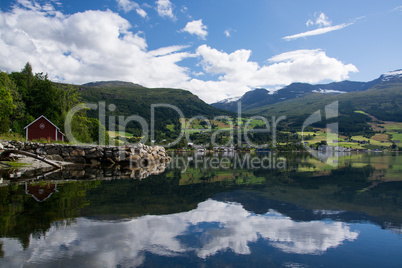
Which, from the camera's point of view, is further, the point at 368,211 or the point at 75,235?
the point at 368,211

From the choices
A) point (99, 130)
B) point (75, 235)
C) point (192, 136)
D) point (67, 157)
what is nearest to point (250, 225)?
point (75, 235)

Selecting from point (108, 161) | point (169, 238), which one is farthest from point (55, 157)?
point (169, 238)

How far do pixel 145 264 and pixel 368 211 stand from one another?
25.2 ft

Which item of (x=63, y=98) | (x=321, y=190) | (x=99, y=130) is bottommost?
(x=321, y=190)

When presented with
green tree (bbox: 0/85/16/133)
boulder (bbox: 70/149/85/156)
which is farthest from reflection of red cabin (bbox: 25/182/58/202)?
green tree (bbox: 0/85/16/133)

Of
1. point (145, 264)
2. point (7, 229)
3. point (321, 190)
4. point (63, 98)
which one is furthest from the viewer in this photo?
point (63, 98)

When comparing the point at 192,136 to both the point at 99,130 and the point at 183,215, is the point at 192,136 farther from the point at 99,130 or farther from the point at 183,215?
the point at 183,215

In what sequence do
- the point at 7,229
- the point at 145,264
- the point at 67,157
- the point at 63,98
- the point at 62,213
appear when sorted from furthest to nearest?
the point at 63,98 → the point at 67,157 → the point at 62,213 → the point at 7,229 → the point at 145,264

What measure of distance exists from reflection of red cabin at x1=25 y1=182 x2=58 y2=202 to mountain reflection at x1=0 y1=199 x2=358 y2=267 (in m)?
3.60

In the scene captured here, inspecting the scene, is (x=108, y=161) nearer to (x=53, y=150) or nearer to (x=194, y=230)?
(x=53, y=150)

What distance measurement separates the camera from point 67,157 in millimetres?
27453

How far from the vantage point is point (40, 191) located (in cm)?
1095

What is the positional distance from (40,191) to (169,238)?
24.8 feet

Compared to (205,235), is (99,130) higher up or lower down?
higher up
